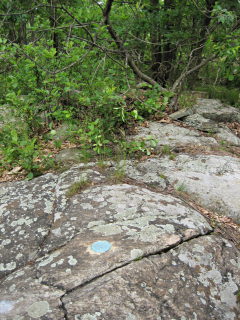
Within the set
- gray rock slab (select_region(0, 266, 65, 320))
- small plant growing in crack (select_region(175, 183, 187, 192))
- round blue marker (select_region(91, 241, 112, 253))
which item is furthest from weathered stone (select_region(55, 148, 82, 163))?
gray rock slab (select_region(0, 266, 65, 320))

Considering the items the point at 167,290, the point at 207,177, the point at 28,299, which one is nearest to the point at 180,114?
the point at 207,177

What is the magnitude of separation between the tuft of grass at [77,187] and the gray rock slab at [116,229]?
93 millimetres

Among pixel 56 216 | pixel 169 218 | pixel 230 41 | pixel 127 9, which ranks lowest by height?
pixel 56 216

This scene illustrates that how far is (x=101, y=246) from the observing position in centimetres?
217

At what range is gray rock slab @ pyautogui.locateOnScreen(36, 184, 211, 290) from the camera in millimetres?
1985

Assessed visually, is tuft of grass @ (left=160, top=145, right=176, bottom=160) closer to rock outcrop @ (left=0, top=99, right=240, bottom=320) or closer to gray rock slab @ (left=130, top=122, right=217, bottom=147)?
gray rock slab @ (left=130, top=122, right=217, bottom=147)

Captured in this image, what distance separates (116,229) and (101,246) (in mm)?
254

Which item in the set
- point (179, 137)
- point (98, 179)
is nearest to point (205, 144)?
point (179, 137)

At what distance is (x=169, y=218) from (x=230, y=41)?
13.2ft

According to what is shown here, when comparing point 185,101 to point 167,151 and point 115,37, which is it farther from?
point 167,151

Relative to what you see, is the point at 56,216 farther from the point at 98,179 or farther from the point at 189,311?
the point at 189,311

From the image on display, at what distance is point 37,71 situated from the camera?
4629mm

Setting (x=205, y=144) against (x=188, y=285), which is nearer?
(x=188, y=285)

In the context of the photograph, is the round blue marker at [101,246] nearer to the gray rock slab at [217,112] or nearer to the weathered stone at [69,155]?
the weathered stone at [69,155]
